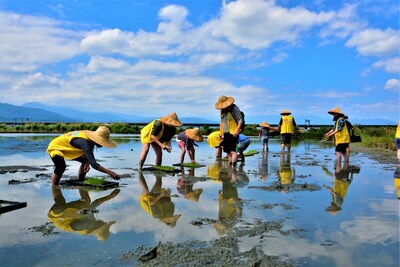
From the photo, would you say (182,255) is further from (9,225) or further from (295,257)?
(9,225)

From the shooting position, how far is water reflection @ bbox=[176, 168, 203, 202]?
22.5 ft

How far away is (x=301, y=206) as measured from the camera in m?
6.02

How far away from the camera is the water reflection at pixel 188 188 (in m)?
6.85

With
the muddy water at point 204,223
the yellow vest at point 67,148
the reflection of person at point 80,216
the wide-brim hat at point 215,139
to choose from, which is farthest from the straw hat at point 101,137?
the wide-brim hat at point 215,139

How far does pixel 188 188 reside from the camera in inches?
303

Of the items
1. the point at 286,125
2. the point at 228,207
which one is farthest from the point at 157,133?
the point at 286,125

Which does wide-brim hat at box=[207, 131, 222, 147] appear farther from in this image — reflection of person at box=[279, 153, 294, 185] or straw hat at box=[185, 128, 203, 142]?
reflection of person at box=[279, 153, 294, 185]

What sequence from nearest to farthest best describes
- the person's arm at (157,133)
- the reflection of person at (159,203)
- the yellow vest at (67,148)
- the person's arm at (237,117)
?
1. the reflection of person at (159,203)
2. the yellow vest at (67,148)
3. the person's arm at (157,133)
4. the person's arm at (237,117)

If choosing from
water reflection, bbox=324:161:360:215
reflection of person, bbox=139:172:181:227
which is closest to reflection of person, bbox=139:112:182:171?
reflection of person, bbox=139:172:181:227

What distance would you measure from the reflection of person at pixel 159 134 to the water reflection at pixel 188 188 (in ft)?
3.87

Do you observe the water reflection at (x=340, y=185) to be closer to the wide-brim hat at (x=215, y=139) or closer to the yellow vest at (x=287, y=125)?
the wide-brim hat at (x=215, y=139)

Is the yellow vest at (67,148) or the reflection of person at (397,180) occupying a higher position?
the yellow vest at (67,148)

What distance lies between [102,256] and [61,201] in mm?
2838

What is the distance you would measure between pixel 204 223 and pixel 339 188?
3831 millimetres
